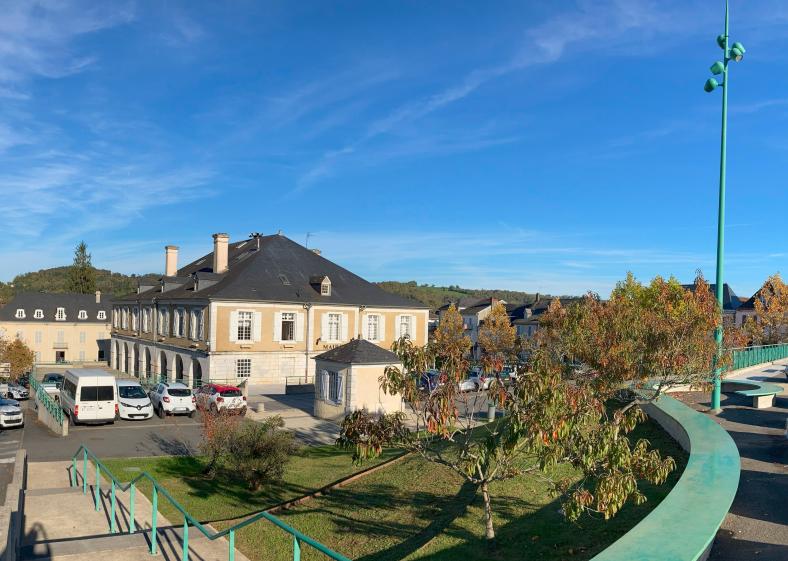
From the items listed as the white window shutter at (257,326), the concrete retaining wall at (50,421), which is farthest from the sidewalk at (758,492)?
the white window shutter at (257,326)

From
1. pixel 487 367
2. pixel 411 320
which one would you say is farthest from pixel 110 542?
pixel 411 320

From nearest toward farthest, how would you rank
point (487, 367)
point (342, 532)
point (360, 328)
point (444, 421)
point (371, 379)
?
point (444, 421)
point (487, 367)
point (342, 532)
point (371, 379)
point (360, 328)

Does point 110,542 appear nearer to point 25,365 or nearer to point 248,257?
point 248,257

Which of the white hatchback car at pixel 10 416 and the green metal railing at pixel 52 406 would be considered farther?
the white hatchback car at pixel 10 416

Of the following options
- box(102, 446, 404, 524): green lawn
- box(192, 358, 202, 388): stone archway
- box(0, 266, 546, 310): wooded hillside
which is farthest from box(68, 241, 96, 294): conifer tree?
box(102, 446, 404, 524): green lawn

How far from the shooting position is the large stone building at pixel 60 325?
6712cm

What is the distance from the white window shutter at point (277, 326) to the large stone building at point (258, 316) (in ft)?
0.21

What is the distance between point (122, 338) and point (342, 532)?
47759 mm

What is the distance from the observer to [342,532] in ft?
40.5

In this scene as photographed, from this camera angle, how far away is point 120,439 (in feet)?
75.5

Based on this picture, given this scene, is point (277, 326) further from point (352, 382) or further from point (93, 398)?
point (93, 398)

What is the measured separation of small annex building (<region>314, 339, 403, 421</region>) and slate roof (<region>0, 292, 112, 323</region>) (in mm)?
47895

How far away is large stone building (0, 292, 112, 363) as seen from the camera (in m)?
67.1

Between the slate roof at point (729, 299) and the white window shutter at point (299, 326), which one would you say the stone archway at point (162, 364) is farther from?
the slate roof at point (729, 299)
